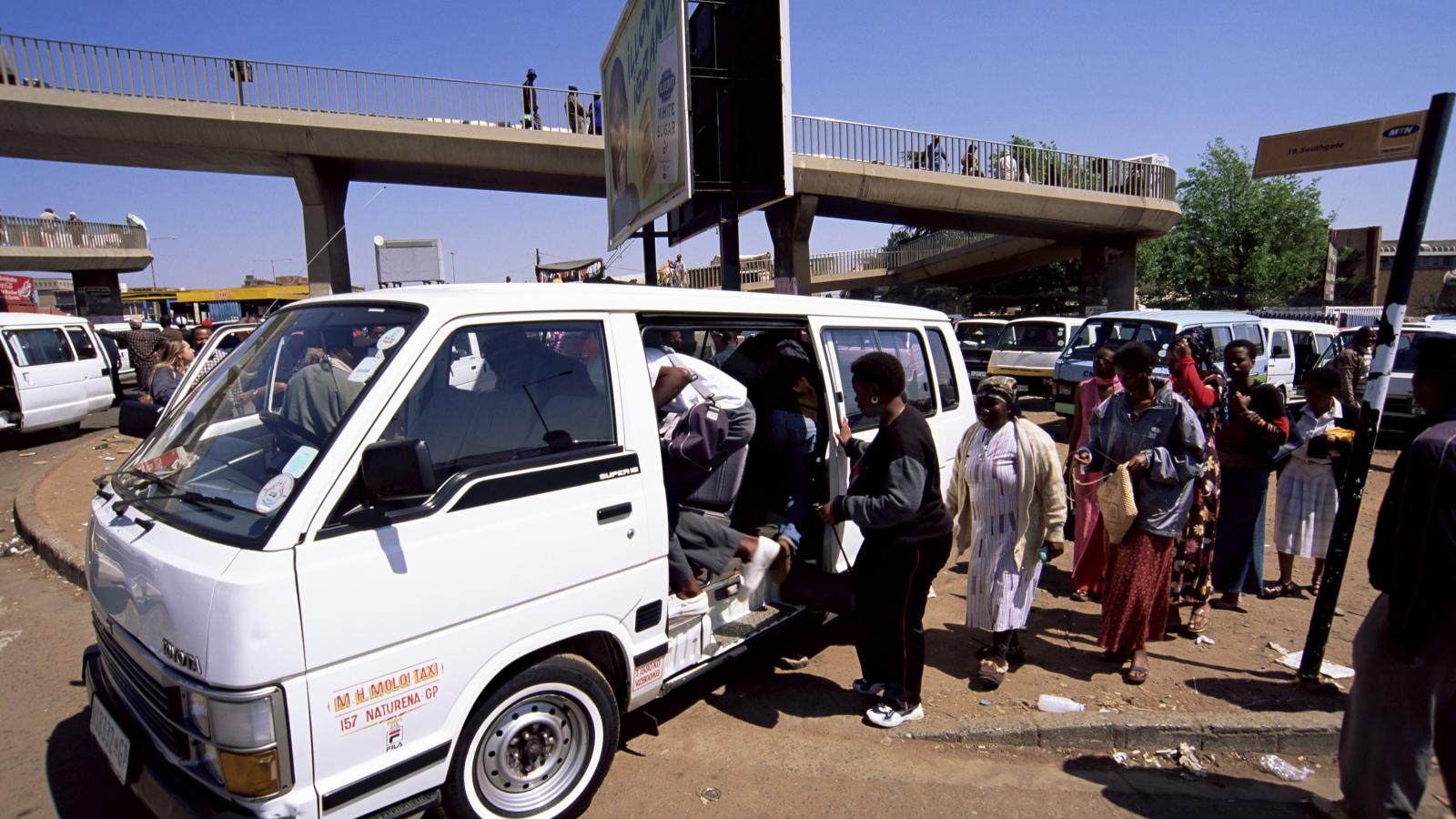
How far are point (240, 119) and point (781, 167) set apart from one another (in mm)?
12944

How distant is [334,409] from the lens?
2525 millimetres

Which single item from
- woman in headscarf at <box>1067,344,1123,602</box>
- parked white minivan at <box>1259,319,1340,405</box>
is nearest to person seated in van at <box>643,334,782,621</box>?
woman in headscarf at <box>1067,344,1123,602</box>

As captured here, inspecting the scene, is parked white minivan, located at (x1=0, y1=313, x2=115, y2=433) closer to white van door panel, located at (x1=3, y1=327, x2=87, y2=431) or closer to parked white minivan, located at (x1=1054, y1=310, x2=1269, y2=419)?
white van door panel, located at (x1=3, y1=327, x2=87, y2=431)

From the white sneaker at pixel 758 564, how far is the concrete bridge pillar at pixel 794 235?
1419 cm

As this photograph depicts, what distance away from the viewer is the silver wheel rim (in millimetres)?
2725

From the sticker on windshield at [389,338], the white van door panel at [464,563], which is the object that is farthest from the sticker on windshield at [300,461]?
the sticker on windshield at [389,338]

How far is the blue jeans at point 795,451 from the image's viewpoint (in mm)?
4219

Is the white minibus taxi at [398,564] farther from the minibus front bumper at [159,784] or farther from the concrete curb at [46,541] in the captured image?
the concrete curb at [46,541]

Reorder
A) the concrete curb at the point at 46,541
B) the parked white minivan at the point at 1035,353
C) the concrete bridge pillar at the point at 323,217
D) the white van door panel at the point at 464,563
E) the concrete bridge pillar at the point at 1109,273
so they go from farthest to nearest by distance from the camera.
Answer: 1. the concrete bridge pillar at the point at 1109,273
2. the concrete bridge pillar at the point at 323,217
3. the parked white minivan at the point at 1035,353
4. the concrete curb at the point at 46,541
5. the white van door panel at the point at 464,563

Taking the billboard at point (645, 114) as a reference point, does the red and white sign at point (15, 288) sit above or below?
below

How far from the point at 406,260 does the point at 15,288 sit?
75.7 ft

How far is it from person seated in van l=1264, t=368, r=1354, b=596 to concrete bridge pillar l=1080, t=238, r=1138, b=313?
2011cm

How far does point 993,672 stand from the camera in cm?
410

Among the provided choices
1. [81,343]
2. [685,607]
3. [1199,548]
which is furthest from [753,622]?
[81,343]
